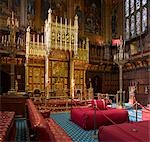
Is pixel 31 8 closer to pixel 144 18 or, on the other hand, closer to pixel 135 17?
pixel 135 17

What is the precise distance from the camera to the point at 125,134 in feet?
12.3

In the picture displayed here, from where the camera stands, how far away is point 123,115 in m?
7.46

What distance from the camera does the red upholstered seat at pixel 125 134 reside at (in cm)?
351

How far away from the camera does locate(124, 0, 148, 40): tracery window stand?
16.6 metres

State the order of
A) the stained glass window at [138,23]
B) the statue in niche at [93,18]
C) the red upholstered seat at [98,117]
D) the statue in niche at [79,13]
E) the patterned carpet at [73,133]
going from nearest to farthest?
the patterned carpet at [73,133] < the red upholstered seat at [98,117] < the stained glass window at [138,23] < the statue in niche at [79,13] < the statue in niche at [93,18]

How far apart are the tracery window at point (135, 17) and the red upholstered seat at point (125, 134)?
43.4 feet

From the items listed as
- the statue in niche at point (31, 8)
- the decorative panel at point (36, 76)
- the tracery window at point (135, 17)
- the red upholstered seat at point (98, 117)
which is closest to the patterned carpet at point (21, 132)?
the red upholstered seat at point (98, 117)

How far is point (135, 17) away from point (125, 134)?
15.8 m

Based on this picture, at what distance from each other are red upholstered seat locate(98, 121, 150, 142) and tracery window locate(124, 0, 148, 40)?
43.4 ft

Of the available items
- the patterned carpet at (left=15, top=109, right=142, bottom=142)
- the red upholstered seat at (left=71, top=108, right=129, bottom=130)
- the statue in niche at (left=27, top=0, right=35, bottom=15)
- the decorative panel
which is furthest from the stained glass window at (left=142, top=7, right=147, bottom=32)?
the patterned carpet at (left=15, top=109, right=142, bottom=142)

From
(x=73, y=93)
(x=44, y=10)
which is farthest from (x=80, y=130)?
(x=44, y=10)

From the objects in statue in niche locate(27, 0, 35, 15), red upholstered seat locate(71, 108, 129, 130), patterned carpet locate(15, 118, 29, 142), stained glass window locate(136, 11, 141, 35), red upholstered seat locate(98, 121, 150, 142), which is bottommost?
patterned carpet locate(15, 118, 29, 142)

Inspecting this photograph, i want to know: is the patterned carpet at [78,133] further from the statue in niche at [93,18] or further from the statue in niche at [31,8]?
the statue in niche at [93,18]

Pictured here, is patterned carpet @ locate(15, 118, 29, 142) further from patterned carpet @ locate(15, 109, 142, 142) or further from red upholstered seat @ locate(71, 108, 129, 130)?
red upholstered seat @ locate(71, 108, 129, 130)
